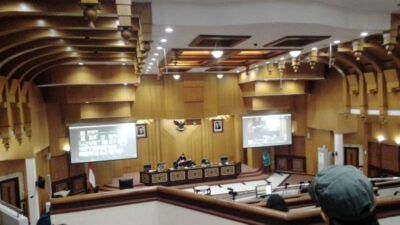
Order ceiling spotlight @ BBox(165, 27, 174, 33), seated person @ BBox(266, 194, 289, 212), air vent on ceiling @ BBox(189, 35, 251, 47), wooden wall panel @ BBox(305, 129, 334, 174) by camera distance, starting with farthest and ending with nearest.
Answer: wooden wall panel @ BBox(305, 129, 334, 174) → air vent on ceiling @ BBox(189, 35, 251, 47) → ceiling spotlight @ BBox(165, 27, 174, 33) → seated person @ BBox(266, 194, 289, 212)

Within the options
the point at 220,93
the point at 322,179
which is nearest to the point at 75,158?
the point at 220,93

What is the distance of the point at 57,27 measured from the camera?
15.3 feet

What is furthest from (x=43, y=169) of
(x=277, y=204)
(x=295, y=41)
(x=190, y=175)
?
(x=277, y=204)

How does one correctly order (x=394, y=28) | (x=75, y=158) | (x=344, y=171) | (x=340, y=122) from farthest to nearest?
(x=340, y=122)
(x=75, y=158)
(x=394, y=28)
(x=344, y=171)

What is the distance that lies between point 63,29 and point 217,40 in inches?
104

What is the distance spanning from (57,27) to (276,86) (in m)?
9.69

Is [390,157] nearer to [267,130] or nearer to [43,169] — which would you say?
[267,130]

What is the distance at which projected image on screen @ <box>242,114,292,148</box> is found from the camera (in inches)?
534

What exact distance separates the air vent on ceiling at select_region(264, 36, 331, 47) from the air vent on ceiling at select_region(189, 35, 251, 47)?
791 mm


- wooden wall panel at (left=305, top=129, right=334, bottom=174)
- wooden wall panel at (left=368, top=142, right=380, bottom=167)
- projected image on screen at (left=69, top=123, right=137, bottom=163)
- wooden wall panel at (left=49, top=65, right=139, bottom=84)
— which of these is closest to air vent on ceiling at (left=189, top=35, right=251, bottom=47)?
wooden wall panel at (left=49, top=65, right=139, bottom=84)

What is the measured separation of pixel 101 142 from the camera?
37.4 ft

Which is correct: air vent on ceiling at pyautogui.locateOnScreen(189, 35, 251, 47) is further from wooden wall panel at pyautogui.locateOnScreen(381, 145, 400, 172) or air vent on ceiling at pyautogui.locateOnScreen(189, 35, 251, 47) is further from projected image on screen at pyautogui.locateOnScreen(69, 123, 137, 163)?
wooden wall panel at pyautogui.locateOnScreen(381, 145, 400, 172)

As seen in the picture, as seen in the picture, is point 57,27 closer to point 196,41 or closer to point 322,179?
point 196,41

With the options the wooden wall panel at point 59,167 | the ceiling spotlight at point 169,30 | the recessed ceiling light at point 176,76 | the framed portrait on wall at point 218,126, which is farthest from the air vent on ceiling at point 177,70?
→ the ceiling spotlight at point 169,30
